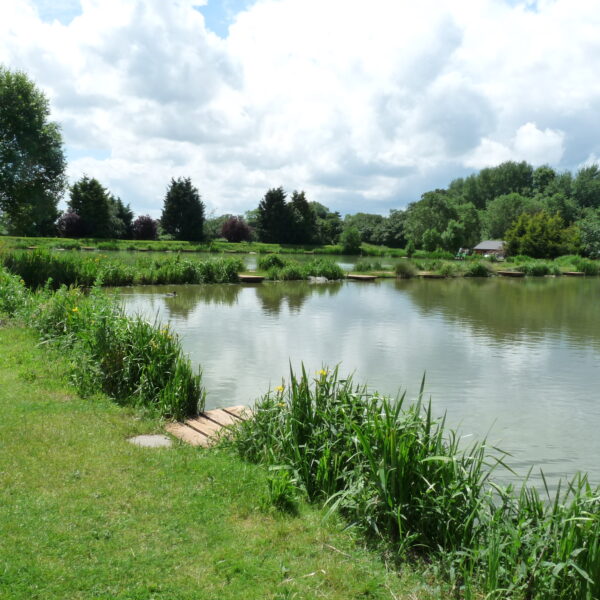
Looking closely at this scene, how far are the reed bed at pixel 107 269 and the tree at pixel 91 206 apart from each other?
76.2 feet

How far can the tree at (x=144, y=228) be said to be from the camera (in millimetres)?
47531

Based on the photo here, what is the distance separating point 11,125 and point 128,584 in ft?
55.1

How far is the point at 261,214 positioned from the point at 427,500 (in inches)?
2019

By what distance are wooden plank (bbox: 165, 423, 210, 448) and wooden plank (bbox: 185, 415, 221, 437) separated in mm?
57

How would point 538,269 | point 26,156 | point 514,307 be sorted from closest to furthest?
point 26,156, point 514,307, point 538,269

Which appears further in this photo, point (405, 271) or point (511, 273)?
point (511, 273)

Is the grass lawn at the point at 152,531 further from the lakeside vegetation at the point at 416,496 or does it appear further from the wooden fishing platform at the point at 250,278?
the wooden fishing platform at the point at 250,278

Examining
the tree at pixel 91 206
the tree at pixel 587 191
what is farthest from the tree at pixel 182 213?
the tree at pixel 587 191

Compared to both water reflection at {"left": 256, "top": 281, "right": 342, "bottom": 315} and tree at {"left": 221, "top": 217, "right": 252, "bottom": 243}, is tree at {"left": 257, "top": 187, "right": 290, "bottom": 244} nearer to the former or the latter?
tree at {"left": 221, "top": 217, "right": 252, "bottom": 243}

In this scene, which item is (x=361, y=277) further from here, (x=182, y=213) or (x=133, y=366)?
(x=182, y=213)

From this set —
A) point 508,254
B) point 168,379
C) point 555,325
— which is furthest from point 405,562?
point 508,254

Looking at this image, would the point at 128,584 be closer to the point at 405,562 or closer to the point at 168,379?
the point at 405,562

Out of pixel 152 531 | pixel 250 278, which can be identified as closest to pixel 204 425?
pixel 152 531

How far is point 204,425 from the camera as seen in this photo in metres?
5.03
